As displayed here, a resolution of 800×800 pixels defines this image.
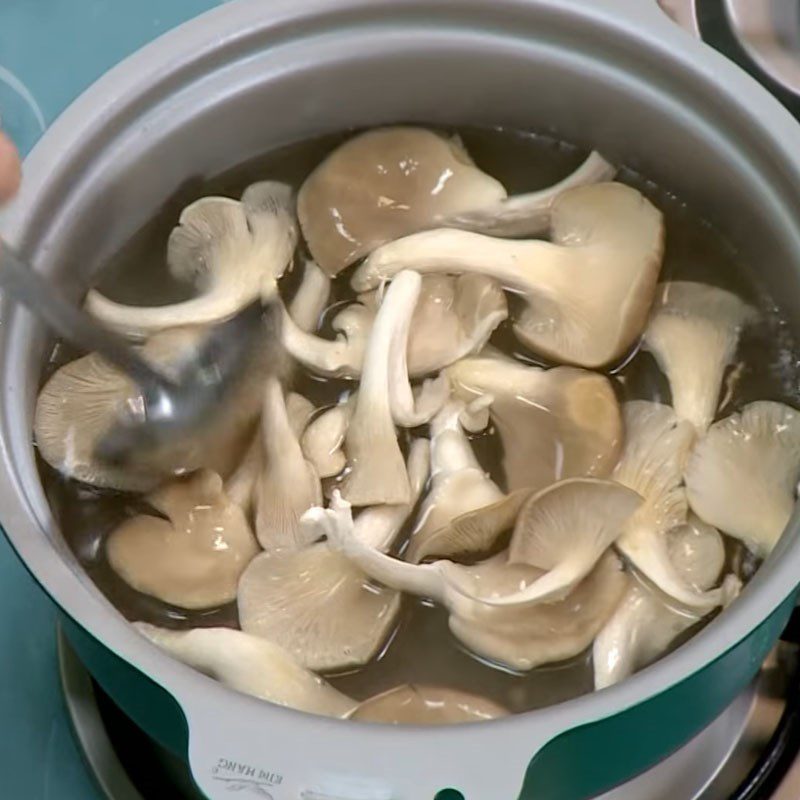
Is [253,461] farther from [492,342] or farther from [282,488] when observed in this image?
[492,342]

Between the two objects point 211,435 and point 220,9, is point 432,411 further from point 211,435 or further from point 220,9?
point 220,9

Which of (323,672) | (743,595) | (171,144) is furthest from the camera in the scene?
(171,144)

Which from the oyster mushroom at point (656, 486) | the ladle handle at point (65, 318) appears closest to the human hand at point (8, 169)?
the ladle handle at point (65, 318)

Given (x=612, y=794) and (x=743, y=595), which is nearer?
(x=743, y=595)

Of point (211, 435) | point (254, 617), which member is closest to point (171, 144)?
point (211, 435)

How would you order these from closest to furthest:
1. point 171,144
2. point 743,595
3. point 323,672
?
point 743,595 < point 323,672 < point 171,144

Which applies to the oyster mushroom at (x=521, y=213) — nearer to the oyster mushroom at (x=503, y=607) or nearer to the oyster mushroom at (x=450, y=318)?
the oyster mushroom at (x=450, y=318)
